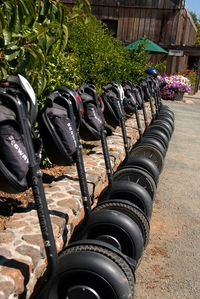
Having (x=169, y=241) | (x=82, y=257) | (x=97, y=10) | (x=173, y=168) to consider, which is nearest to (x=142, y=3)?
(x=97, y=10)

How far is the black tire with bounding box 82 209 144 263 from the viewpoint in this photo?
9.87 ft

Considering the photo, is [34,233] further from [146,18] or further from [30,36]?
[146,18]

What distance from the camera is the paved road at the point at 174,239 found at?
10.9ft

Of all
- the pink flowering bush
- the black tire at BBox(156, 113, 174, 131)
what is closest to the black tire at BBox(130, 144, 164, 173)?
the black tire at BBox(156, 113, 174, 131)

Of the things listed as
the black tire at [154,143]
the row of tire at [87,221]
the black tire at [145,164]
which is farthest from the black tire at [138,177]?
the black tire at [154,143]

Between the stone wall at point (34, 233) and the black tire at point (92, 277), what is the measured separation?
0.20m

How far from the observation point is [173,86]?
18.4 meters

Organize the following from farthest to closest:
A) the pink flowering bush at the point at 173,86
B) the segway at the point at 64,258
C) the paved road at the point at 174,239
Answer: the pink flowering bush at the point at 173,86 → the paved road at the point at 174,239 → the segway at the point at 64,258

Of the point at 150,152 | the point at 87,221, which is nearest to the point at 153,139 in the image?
the point at 150,152

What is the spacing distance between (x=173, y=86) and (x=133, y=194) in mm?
15456

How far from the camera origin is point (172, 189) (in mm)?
5793

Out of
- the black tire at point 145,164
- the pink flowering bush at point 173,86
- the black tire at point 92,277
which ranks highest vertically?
the black tire at point 92,277

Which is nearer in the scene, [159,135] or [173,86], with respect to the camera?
[159,135]

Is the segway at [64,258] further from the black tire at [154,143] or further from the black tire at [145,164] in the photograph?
the black tire at [154,143]
